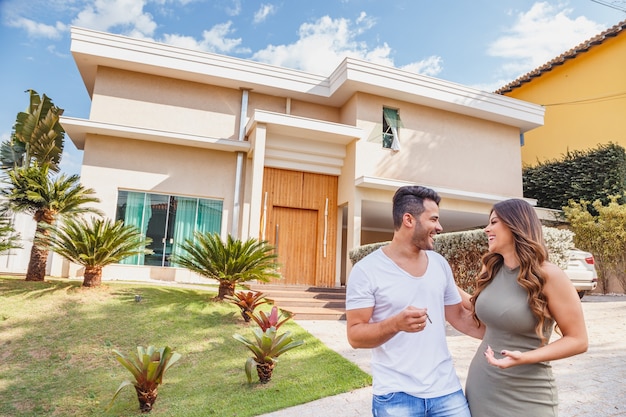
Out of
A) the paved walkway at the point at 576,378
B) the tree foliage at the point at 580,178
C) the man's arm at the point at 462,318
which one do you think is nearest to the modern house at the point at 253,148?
the tree foliage at the point at 580,178

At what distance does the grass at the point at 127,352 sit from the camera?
4.55 meters

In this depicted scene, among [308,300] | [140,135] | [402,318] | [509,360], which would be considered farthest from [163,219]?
[509,360]

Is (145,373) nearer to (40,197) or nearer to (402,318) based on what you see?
(402,318)

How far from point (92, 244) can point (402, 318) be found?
7.73 m

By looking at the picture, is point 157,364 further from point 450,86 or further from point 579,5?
point 579,5

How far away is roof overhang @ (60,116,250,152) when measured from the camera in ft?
36.0

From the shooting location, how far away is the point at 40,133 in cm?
1478

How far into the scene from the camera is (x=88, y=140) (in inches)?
450

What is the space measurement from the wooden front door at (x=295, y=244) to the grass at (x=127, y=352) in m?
3.95

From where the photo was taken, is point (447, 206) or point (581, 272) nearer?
point (581, 272)

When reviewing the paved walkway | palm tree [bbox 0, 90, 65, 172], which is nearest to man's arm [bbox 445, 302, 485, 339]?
the paved walkway

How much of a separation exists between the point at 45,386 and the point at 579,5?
1502 centimetres

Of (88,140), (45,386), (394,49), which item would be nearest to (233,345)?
(45,386)

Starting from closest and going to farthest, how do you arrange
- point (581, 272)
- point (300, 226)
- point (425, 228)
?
point (425, 228), point (581, 272), point (300, 226)
